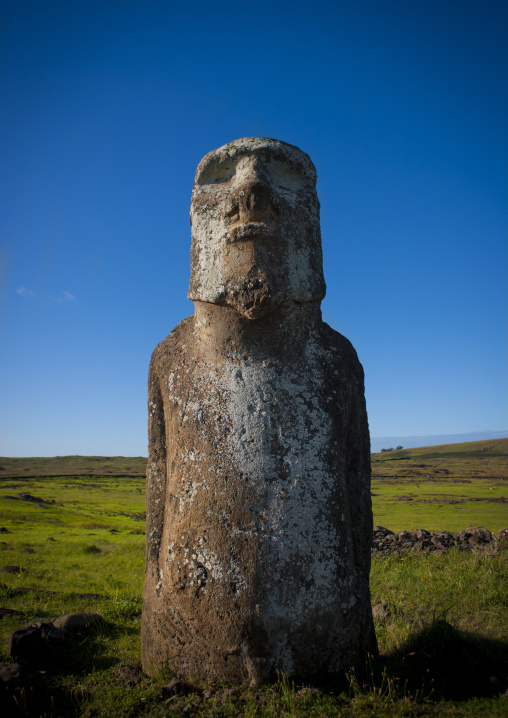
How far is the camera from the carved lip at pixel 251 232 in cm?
333

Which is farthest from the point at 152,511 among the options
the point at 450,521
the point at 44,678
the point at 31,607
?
the point at 450,521

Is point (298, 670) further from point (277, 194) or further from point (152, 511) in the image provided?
point (277, 194)

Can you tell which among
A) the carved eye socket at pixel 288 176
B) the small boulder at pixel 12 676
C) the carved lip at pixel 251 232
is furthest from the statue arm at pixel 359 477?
the small boulder at pixel 12 676

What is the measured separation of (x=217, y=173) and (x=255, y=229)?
29.7 inches

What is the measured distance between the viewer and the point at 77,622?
15.0 ft

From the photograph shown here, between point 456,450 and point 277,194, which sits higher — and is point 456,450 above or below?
below

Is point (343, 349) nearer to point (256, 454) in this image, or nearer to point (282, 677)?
point (256, 454)

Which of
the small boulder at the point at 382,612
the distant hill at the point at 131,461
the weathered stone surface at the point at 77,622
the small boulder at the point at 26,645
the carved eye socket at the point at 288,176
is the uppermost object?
the carved eye socket at the point at 288,176

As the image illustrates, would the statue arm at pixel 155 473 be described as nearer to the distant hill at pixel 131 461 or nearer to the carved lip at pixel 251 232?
the carved lip at pixel 251 232

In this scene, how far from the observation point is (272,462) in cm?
311

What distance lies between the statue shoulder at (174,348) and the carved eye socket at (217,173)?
1102 millimetres

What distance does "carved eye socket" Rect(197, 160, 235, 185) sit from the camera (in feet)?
12.1

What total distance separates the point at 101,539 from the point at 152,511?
496 inches

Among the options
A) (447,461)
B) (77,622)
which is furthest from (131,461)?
(77,622)
